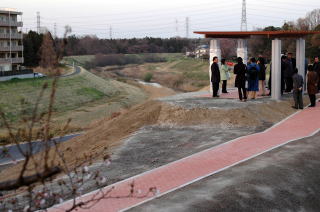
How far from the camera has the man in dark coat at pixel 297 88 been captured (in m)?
18.7

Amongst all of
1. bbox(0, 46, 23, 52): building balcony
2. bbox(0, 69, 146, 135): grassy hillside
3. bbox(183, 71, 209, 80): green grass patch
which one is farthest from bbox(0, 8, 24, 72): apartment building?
bbox(183, 71, 209, 80): green grass patch

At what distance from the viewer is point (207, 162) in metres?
12.0

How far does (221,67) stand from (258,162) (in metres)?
9.83

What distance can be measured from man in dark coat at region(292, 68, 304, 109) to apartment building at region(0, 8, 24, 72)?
5264 centimetres

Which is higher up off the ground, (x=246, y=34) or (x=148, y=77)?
(x=246, y=34)

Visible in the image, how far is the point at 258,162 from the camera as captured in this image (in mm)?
11789

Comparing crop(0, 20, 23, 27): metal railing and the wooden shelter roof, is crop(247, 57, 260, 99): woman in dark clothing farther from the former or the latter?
crop(0, 20, 23, 27): metal railing

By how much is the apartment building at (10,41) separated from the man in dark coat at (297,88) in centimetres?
5264

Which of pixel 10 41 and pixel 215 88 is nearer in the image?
pixel 215 88

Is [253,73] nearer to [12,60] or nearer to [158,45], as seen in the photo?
[12,60]

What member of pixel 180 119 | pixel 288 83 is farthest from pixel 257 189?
pixel 288 83

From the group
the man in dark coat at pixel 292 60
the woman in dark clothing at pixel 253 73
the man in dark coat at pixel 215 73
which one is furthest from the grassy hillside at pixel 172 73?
the woman in dark clothing at pixel 253 73

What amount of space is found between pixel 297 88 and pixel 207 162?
317 inches

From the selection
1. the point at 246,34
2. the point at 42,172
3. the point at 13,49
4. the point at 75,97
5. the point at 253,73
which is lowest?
the point at 75,97
